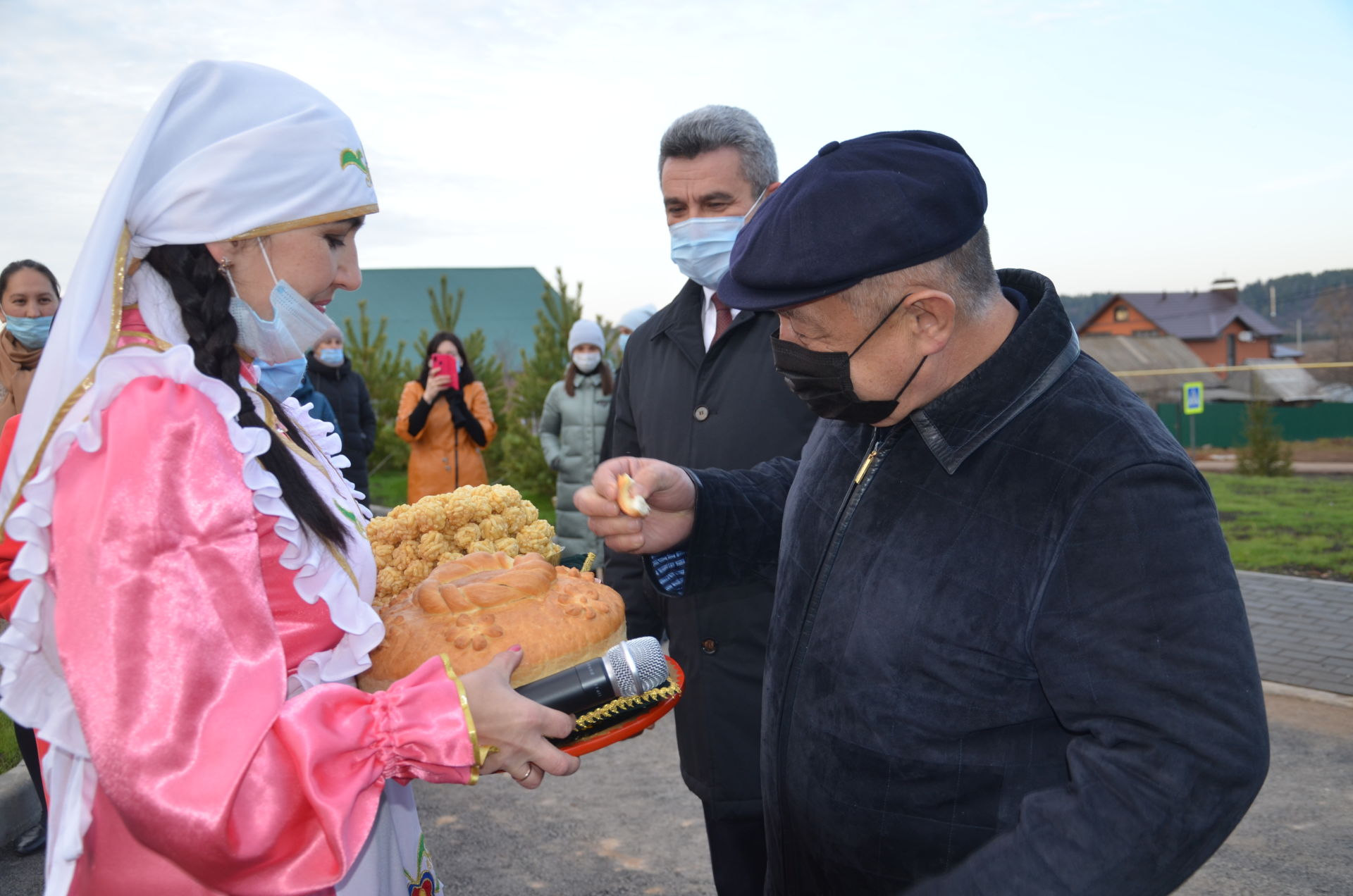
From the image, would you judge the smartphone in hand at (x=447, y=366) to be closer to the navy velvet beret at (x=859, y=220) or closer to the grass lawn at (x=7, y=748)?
the grass lawn at (x=7, y=748)

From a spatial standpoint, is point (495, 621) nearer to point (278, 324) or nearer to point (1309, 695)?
point (278, 324)

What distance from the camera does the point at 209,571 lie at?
5.10 feet

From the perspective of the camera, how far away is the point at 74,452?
1.56 metres

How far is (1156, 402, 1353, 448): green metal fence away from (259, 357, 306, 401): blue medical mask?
28.6 metres

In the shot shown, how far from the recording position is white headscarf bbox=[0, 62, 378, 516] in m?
1.66

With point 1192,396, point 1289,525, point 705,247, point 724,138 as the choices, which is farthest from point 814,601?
point 1192,396

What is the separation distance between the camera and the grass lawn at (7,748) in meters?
5.37

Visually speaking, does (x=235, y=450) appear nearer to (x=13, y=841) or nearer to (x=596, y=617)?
(x=596, y=617)

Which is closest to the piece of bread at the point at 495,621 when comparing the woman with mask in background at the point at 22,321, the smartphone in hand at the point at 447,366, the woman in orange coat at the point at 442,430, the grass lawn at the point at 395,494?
the woman with mask in background at the point at 22,321

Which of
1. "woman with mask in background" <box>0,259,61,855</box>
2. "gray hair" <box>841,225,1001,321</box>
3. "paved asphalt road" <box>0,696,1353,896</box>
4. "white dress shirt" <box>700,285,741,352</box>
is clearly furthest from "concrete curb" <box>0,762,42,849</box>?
"gray hair" <box>841,225,1001,321</box>

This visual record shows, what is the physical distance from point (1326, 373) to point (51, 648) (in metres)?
44.4

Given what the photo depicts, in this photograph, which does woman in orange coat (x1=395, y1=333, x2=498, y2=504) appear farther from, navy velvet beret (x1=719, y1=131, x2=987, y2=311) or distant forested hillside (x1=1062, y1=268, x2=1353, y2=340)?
distant forested hillside (x1=1062, y1=268, x2=1353, y2=340)

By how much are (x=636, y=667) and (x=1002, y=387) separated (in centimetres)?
95

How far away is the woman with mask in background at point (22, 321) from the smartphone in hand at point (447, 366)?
321cm
